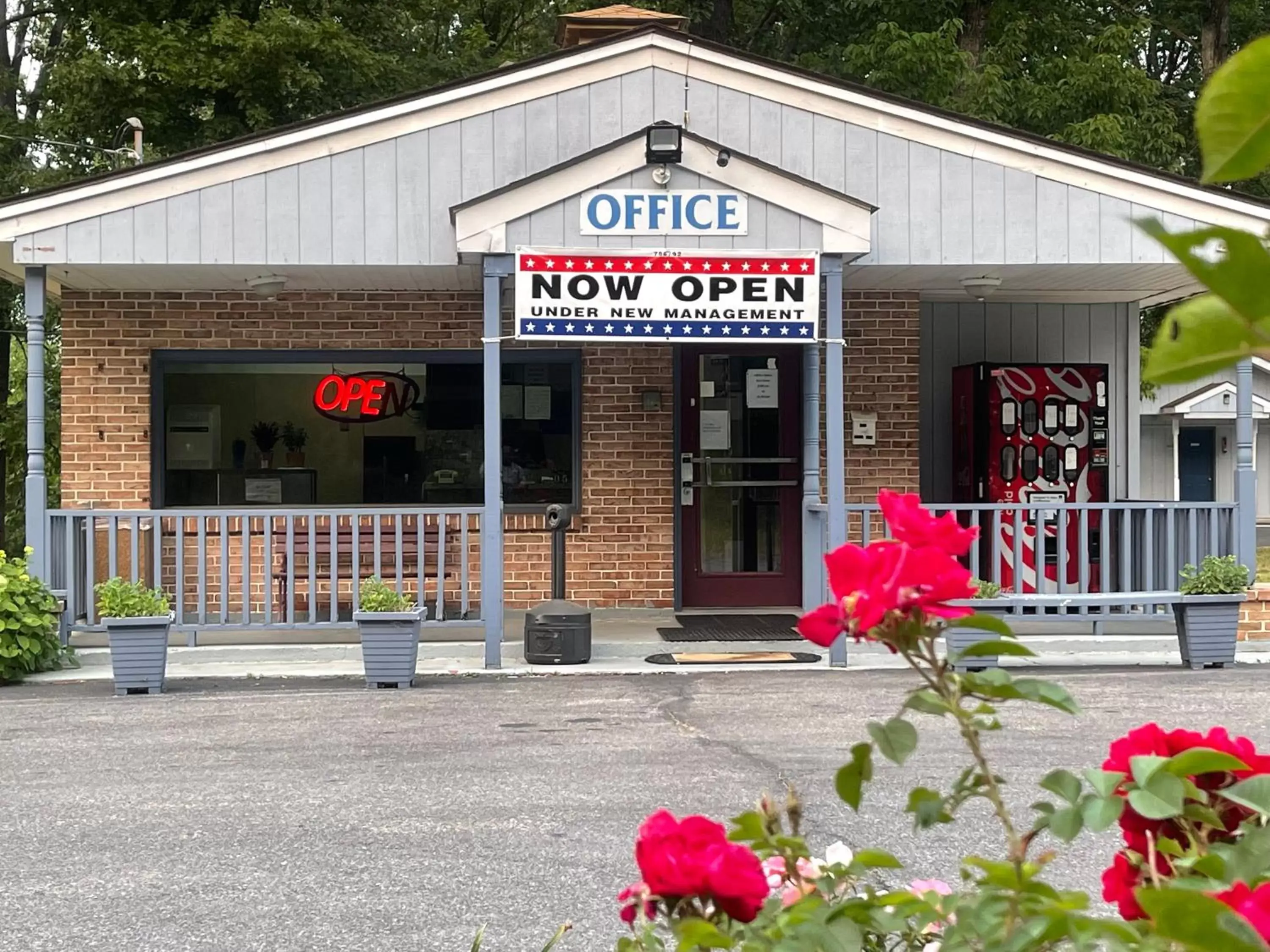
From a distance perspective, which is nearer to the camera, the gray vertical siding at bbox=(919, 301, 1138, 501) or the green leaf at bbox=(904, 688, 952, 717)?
the green leaf at bbox=(904, 688, 952, 717)

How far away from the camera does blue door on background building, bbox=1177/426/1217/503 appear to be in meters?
33.0

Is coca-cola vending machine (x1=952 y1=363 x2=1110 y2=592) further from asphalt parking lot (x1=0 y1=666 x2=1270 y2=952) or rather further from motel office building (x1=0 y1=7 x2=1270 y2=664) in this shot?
asphalt parking lot (x1=0 y1=666 x2=1270 y2=952)

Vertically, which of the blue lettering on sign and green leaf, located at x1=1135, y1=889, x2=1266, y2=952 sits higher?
the blue lettering on sign

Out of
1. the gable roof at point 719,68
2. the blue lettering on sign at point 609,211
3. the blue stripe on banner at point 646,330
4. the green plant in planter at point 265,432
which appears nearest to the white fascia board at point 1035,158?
the gable roof at point 719,68

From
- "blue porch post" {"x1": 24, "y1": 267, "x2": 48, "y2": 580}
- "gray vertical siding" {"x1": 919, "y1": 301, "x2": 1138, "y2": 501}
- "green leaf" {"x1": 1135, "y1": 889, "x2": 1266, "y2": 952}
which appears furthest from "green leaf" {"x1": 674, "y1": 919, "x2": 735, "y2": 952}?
"gray vertical siding" {"x1": 919, "y1": 301, "x2": 1138, "y2": 501}

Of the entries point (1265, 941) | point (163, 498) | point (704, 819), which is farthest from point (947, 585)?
point (163, 498)

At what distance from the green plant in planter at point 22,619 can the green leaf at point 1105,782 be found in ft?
27.3

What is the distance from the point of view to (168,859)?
498 cm

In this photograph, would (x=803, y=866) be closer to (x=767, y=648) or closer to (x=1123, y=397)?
(x=767, y=648)

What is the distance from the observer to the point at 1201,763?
1.53m

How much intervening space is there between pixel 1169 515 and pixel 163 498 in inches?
296

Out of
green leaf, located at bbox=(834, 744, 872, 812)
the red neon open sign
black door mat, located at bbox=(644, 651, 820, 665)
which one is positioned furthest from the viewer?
the red neon open sign

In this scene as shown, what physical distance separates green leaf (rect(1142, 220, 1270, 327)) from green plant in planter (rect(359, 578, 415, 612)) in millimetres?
8098

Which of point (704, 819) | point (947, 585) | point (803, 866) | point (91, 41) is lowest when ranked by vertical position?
point (803, 866)
